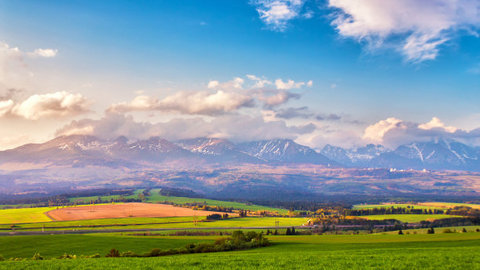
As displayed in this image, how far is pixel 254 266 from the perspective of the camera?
112ft

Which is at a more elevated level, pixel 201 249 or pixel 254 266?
pixel 254 266

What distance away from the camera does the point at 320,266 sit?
3306 cm

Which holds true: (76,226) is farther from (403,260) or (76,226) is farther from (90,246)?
(403,260)

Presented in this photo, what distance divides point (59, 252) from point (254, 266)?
72069 millimetres

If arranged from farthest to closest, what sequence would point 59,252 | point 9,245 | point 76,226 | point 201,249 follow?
point 76,226 < point 9,245 < point 59,252 < point 201,249

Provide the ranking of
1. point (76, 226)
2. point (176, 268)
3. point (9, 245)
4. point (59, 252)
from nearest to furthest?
1. point (176, 268)
2. point (59, 252)
3. point (9, 245)
4. point (76, 226)

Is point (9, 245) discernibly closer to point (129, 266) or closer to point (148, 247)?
point (148, 247)

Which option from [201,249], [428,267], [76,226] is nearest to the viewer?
[428,267]

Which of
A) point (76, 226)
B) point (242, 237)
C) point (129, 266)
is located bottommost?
point (76, 226)

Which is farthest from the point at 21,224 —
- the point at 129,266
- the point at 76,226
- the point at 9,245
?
the point at 129,266

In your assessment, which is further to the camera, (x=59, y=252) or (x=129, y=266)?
(x=59, y=252)

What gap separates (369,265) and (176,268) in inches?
744

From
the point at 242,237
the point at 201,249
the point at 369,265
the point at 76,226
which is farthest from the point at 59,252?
the point at 76,226

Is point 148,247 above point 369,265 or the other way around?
the other way around
